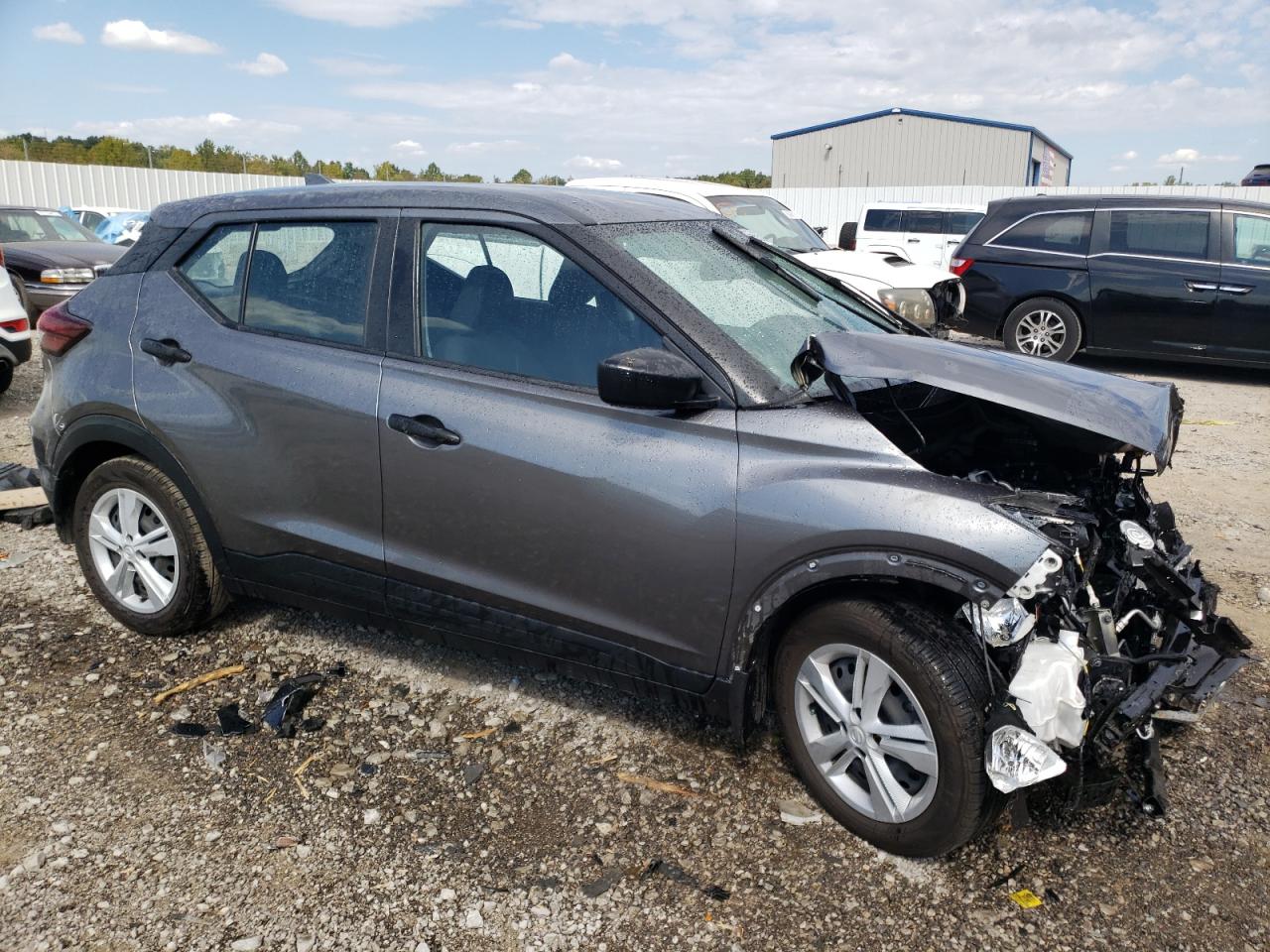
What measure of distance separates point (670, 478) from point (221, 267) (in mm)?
2051

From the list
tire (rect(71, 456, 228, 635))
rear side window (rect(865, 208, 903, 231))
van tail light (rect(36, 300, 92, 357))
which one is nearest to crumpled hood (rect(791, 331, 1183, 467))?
tire (rect(71, 456, 228, 635))

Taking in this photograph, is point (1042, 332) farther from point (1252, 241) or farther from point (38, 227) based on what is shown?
point (38, 227)

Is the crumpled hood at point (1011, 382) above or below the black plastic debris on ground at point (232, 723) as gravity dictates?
above

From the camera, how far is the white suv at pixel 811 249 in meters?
8.85

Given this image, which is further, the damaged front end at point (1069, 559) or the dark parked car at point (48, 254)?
the dark parked car at point (48, 254)

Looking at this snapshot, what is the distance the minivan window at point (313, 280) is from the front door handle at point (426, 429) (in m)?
0.38

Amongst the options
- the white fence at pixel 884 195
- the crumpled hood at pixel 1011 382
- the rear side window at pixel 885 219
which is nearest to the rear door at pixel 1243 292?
the crumpled hood at pixel 1011 382

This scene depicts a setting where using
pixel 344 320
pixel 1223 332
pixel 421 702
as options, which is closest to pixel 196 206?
pixel 344 320

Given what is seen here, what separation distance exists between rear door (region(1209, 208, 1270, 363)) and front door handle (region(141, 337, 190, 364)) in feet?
32.4

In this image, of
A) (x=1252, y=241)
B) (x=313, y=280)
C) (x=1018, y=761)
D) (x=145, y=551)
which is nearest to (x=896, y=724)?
(x=1018, y=761)

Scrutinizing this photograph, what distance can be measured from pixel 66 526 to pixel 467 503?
2.17 meters

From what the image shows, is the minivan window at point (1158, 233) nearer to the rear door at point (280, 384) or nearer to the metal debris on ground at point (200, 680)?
the rear door at point (280, 384)

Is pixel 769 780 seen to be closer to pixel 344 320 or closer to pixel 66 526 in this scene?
pixel 344 320

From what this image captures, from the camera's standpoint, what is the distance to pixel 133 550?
395 cm
